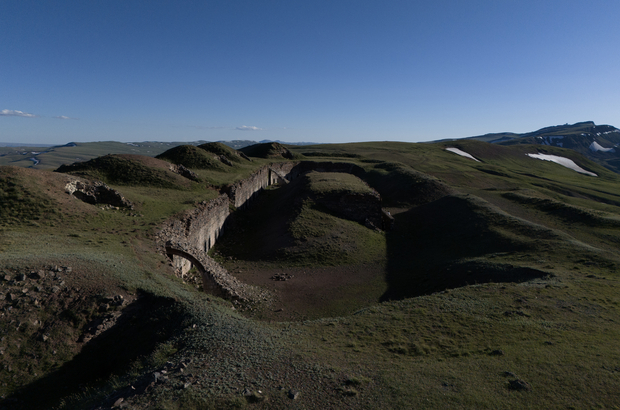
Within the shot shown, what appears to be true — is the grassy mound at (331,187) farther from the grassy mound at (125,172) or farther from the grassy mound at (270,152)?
the grassy mound at (270,152)

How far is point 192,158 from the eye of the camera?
42969 millimetres

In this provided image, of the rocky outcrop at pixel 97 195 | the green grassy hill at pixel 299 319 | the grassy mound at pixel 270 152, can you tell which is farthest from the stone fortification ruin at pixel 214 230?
the grassy mound at pixel 270 152

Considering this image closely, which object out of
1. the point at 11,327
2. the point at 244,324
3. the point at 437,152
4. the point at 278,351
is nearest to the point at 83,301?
the point at 11,327

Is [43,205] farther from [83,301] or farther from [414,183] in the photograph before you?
[414,183]

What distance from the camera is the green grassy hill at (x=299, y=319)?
26.6 feet

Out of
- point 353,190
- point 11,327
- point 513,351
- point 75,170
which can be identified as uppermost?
point 75,170

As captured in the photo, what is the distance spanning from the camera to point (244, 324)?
11.4 m

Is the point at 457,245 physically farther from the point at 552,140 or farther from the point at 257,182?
the point at 552,140

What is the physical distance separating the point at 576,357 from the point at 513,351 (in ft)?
5.46

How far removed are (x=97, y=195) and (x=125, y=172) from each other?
888 cm

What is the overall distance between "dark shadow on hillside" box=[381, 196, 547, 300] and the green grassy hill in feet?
0.60

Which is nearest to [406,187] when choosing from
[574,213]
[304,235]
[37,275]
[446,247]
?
[574,213]

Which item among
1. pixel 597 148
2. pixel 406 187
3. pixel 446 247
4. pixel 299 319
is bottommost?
pixel 299 319

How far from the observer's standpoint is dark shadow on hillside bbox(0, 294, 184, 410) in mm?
9117
